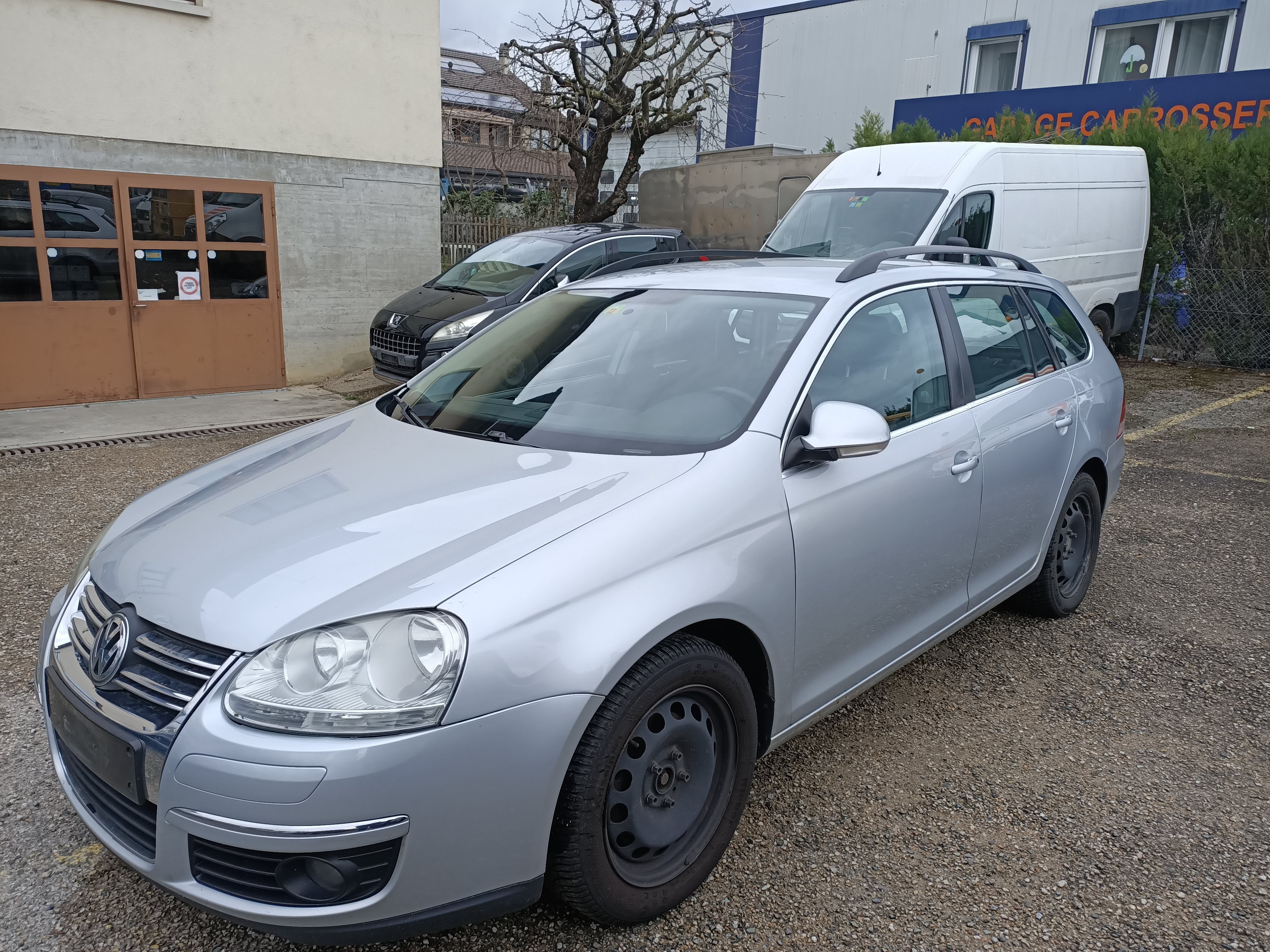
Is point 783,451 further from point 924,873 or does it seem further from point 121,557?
point 121,557

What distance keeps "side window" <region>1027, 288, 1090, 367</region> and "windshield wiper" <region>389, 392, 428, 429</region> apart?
2678mm

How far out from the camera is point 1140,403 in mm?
10117

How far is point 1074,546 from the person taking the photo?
173 inches

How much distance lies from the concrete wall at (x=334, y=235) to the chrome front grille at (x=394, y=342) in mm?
1161

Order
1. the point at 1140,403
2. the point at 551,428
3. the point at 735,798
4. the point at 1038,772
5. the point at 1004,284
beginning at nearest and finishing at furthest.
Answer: the point at 735,798, the point at 551,428, the point at 1038,772, the point at 1004,284, the point at 1140,403

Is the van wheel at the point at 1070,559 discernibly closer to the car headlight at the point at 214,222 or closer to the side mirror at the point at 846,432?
the side mirror at the point at 846,432

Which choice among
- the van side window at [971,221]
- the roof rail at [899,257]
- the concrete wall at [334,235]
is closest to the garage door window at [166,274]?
the concrete wall at [334,235]

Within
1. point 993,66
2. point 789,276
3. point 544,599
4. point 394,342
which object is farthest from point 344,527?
point 993,66

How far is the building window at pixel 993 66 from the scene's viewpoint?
19516 millimetres

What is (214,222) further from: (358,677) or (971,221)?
(358,677)

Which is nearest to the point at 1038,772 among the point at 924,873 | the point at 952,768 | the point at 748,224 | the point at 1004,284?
the point at 952,768

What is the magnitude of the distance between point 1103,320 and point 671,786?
35.3 feet

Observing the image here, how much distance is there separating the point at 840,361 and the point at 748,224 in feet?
36.9

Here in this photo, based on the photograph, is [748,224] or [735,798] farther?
[748,224]
